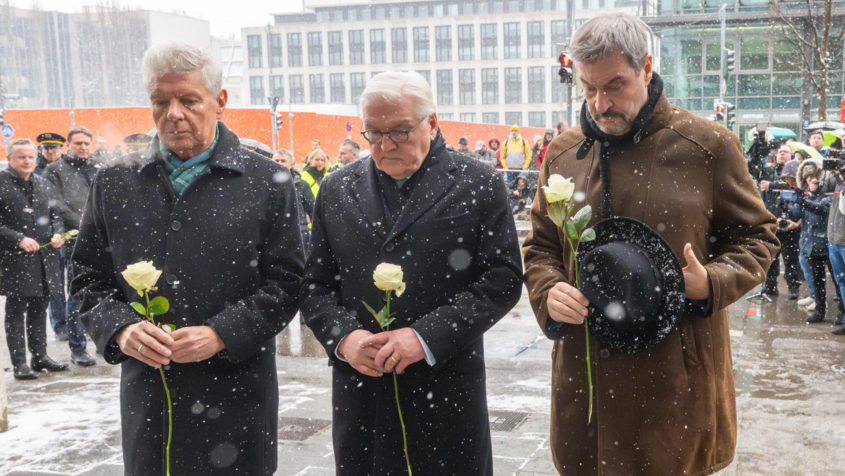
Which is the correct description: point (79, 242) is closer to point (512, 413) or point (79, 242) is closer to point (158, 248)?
point (158, 248)

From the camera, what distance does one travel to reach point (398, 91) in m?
2.85

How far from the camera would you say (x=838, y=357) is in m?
7.76

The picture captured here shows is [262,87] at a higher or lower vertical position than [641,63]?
higher

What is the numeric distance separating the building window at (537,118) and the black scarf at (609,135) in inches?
3349

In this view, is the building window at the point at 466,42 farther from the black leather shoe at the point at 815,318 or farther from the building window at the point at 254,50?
the black leather shoe at the point at 815,318

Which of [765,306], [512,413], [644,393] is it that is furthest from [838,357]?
[644,393]

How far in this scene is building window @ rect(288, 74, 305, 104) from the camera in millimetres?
92125

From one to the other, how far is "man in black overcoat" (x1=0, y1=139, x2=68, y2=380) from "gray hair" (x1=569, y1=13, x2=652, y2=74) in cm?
660

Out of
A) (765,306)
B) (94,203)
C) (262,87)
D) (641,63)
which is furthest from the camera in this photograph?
(262,87)

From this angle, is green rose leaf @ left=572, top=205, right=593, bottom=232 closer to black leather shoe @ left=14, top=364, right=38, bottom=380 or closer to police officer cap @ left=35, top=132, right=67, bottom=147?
black leather shoe @ left=14, top=364, right=38, bottom=380

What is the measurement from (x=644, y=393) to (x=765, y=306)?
867 cm

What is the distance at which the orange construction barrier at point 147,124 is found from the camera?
27.0 metres

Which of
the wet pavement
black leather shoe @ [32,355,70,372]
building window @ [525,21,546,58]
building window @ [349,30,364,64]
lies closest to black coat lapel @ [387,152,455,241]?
the wet pavement

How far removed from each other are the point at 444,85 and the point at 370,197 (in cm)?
8775
